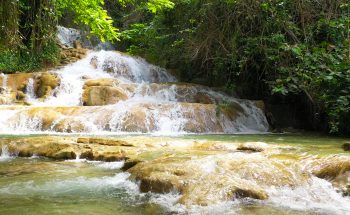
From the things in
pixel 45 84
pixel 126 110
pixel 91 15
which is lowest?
pixel 126 110

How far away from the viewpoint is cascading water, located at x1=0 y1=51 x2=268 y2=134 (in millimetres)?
9359

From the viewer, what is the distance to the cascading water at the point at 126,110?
9.36 metres

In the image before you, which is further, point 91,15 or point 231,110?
point 231,110

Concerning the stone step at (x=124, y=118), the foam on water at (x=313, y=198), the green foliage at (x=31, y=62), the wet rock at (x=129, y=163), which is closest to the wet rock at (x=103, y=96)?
the stone step at (x=124, y=118)

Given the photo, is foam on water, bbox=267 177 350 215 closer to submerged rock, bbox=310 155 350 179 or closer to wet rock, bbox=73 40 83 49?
submerged rock, bbox=310 155 350 179

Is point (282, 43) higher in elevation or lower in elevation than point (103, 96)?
higher

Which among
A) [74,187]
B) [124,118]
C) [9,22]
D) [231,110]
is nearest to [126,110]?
[124,118]

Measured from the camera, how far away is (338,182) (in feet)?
12.6

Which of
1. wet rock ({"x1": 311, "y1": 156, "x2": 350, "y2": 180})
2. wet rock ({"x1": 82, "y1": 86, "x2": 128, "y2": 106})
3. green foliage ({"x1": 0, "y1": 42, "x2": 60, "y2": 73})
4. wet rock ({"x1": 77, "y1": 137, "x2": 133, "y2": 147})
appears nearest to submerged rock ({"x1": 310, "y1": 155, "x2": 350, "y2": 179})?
wet rock ({"x1": 311, "y1": 156, "x2": 350, "y2": 180})

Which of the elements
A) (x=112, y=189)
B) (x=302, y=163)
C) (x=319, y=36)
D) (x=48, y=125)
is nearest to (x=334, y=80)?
(x=319, y=36)

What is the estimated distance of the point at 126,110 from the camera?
970 centimetres

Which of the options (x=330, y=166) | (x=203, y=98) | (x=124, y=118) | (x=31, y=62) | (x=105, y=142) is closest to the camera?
(x=330, y=166)

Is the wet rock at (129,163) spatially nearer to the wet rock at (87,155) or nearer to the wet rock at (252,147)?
the wet rock at (87,155)

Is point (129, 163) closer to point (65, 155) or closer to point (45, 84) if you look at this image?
point (65, 155)
